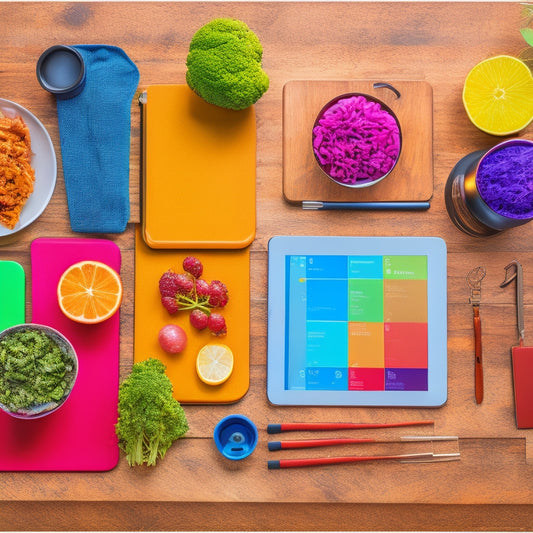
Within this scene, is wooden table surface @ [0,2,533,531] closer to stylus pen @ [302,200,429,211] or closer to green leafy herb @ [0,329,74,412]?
stylus pen @ [302,200,429,211]

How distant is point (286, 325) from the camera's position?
117 cm

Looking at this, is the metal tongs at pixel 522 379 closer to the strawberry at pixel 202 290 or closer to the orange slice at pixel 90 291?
the strawberry at pixel 202 290

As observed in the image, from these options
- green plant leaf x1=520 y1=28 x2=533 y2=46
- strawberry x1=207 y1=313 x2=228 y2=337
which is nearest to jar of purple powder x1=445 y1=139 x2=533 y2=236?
green plant leaf x1=520 y1=28 x2=533 y2=46

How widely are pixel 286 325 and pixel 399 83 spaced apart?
616 millimetres

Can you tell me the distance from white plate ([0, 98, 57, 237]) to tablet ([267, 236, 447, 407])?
519 millimetres

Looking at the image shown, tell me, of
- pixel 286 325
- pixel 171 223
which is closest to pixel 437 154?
pixel 286 325

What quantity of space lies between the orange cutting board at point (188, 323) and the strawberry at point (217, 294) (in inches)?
1.2

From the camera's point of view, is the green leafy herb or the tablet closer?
the green leafy herb

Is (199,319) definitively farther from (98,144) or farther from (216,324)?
(98,144)

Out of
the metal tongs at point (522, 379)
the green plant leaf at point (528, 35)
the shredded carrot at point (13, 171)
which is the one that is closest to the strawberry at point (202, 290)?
the shredded carrot at point (13, 171)

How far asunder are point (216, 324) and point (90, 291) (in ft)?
0.93

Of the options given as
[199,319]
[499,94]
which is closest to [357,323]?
[199,319]

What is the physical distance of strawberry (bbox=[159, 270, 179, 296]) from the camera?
1126 millimetres

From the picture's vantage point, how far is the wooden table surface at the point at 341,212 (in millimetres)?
1144
